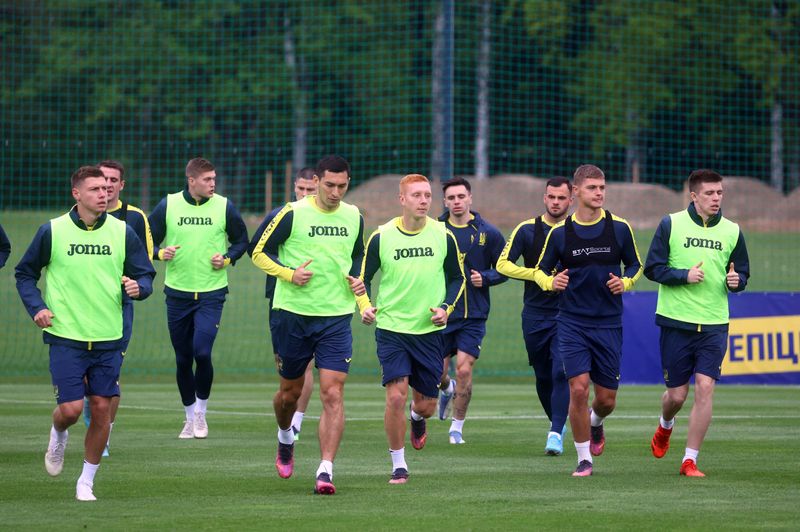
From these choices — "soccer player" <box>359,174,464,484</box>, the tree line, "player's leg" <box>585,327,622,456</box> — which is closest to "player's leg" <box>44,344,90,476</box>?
"soccer player" <box>359,174,464,484</box>

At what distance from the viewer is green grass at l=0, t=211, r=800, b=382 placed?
78.9 ft

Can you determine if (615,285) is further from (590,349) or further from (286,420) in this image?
(286,420)

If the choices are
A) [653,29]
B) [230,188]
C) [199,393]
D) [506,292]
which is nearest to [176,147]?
[230,188]

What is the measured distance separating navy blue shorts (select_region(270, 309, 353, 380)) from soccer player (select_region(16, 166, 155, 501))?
1.19m

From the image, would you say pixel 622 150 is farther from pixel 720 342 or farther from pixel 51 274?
pixel 51 274

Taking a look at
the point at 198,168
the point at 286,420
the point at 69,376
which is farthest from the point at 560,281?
the point at 198,168

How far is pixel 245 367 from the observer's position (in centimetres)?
2431

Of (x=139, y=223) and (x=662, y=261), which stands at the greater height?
(x=139, y=223)

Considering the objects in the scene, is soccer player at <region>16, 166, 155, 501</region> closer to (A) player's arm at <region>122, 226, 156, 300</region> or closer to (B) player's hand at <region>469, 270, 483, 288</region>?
(A) player's arm at <region>122, 226, 156, 300</region>

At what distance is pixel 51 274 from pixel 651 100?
28.5 meters

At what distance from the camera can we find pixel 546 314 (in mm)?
12758

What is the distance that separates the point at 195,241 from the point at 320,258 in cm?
357

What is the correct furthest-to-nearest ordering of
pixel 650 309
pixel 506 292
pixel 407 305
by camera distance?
pixel 506 292 → pixel 650 309 → pixel 407 305

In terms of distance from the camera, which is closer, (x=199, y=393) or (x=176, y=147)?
(x=199, y=393)
